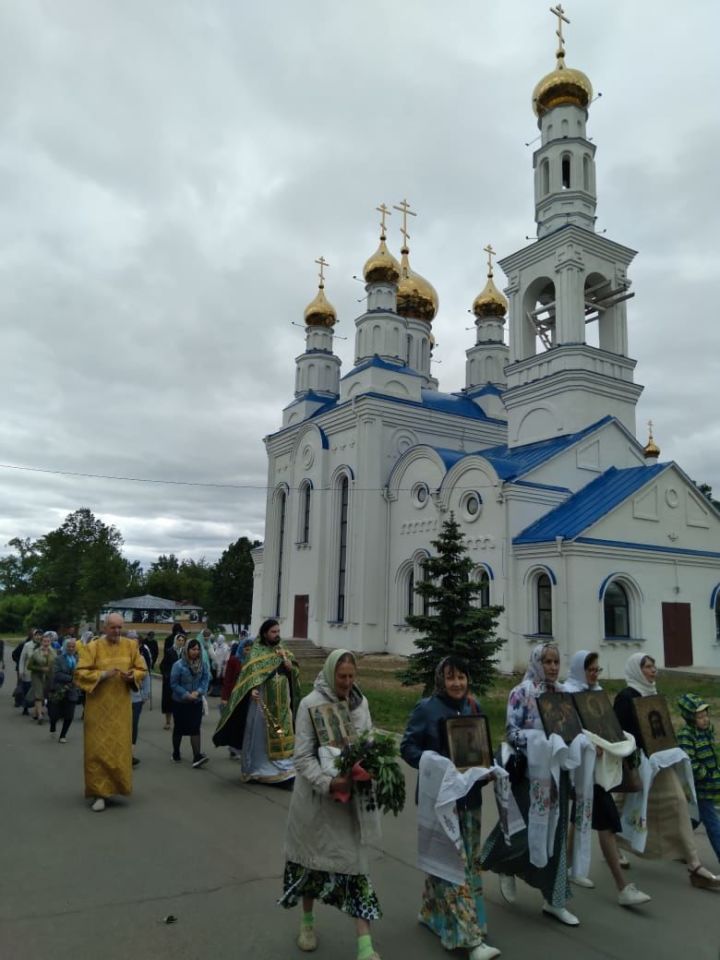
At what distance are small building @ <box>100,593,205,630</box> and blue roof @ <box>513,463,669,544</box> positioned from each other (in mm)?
38714

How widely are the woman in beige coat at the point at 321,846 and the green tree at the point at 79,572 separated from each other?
1553 inches

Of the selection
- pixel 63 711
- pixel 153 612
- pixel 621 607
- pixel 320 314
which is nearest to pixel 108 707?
pixel 63 711

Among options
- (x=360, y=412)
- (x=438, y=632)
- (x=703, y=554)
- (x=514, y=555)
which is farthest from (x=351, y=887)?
(x=360, y=412)

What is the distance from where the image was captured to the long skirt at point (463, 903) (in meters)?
3.71

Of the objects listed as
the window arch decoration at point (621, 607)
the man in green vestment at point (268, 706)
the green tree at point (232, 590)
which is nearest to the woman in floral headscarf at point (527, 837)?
the man in green vestment at point (268, 706)

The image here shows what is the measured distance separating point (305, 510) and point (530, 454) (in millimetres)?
10753

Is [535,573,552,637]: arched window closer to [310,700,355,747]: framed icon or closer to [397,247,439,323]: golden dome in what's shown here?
[310,700,355,747]: framed icon

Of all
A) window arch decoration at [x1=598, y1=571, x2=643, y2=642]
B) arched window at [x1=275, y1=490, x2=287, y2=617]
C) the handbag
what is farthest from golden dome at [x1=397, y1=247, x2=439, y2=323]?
the handbag

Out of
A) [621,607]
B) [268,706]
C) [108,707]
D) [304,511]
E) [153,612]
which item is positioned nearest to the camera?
[108,707]

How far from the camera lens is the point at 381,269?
28.7m

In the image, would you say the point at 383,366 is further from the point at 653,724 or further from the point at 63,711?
the point at 653,724

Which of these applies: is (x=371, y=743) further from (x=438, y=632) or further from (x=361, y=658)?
(x=361, y=658)

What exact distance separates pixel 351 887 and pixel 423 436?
23.8m

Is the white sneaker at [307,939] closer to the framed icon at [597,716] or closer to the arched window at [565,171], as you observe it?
the framed icon at [597,716]
